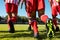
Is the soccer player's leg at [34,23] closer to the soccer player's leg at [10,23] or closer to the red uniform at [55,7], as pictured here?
the soccer player's leg at [10,23]

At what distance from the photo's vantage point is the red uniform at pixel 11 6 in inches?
230

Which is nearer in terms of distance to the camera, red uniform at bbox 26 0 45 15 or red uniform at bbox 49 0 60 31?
red uniform at bbox 26 0 45 15

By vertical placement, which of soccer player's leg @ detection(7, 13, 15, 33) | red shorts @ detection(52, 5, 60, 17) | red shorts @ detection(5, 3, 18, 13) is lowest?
soccer player's leg @ detection(7, 13, 15, 33)

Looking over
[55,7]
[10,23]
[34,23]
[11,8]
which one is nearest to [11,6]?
[11,8]

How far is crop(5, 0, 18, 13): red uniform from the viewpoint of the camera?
5848mm

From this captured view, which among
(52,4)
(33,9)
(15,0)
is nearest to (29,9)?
(33,9)

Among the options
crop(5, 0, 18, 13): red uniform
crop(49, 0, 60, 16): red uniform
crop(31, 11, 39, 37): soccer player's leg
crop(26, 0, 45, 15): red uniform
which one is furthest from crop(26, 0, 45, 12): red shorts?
crop(49, 0, 60, 16): red uniform

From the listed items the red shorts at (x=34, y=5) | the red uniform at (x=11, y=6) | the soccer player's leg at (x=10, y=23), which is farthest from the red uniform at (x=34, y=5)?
the soccer player's leg at (x=10, y=23)

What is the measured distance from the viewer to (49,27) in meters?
5.72

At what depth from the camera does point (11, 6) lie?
596cm

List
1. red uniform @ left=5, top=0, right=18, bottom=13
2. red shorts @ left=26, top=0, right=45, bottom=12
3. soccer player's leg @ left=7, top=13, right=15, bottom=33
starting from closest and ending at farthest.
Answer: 1. red shorts @ left=26, top=0, right=45, bottom=12
2. red uniform @ left=5, top=0, right=18, bottom=13
3. soccer player's leg @ left=7, top=13, right=15, bottom=33

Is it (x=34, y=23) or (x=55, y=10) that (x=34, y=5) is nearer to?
(x=34, y=23)

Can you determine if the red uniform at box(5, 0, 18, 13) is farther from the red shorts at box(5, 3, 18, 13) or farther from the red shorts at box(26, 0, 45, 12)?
the red shorts at box(26, 0, 45, 12)

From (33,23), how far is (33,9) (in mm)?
394
